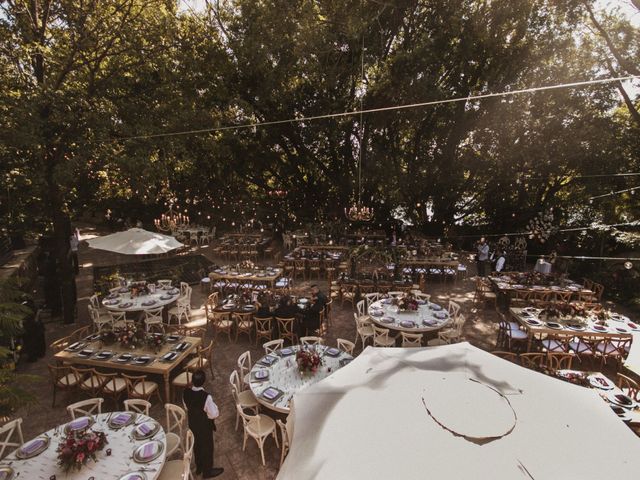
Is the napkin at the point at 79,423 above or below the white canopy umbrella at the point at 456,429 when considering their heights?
below

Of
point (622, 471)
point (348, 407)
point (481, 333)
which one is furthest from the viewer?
point (481, 333)

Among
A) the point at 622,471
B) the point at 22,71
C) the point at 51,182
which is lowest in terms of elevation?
the point at 622,471

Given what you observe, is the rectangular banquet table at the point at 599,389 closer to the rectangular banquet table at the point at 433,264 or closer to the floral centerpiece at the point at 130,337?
the floral centerpiece at the point at 130,337

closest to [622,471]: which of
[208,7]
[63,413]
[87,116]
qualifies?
[63,413]

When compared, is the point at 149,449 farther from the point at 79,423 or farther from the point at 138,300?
the point at 138,300

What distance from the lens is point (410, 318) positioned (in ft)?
29.8

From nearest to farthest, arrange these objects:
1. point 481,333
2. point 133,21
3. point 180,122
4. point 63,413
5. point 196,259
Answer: point 63,413 → point 481,333 → point 133,21 → point 180,122 → point 196,259

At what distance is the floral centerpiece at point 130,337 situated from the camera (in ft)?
24.7

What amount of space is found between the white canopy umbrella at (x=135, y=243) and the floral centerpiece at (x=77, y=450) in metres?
6.25

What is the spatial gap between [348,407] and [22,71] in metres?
13.1

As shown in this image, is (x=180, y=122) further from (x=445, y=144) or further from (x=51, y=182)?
(x=445, y=144)

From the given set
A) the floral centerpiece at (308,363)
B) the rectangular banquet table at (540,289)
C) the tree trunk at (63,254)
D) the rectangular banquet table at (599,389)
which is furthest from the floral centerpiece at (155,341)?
the rectangular banquet table at (540,289)

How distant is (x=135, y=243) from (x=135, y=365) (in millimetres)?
4616

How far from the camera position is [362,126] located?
1850 centimetres
